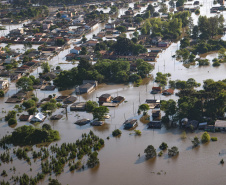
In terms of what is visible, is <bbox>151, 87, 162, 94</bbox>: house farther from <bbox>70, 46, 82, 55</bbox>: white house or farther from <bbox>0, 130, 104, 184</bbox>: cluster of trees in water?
<bbox>70, 46, 82, 55</bbox>: white house

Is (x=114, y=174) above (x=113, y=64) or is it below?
below

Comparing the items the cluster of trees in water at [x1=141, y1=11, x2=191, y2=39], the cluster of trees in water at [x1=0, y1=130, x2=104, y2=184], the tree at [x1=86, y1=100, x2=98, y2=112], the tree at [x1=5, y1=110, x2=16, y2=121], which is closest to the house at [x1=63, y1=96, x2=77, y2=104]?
the tree at [x1=86, y1=100, x2=98, y2=112]

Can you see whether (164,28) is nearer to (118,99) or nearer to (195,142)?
(118,99)

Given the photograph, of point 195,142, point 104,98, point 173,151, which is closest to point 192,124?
point 195,142

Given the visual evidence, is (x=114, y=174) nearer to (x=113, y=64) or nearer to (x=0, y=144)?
(x=0, y=144)

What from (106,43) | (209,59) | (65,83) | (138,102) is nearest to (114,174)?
Result: (138,102)

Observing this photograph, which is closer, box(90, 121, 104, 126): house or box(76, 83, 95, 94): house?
box(90, 121, 104, 126): house
